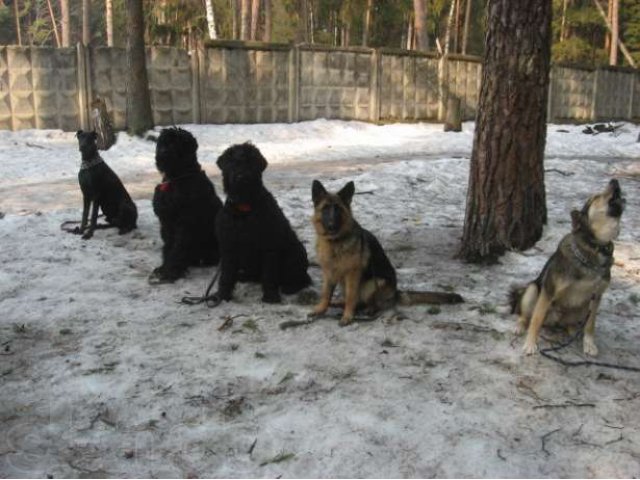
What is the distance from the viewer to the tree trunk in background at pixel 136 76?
15125 mm

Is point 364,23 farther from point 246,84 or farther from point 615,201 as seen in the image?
point 615,201

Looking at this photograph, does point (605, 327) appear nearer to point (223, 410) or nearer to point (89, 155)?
point (223, 410)

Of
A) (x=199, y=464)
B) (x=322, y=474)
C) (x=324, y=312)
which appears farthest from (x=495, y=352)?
(x=199, y=464)

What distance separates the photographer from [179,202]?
19.2ft

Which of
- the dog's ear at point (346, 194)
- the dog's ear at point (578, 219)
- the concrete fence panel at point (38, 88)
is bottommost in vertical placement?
the dog's ear at point (578, 219)

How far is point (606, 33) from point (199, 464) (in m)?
46.6

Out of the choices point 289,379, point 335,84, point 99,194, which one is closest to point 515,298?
point 289,379

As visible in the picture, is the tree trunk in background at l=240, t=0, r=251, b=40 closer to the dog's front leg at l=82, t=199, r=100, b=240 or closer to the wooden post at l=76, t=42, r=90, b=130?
the wooden post at l=76, t=42, r=90, b=130

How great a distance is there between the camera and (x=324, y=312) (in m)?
4.91

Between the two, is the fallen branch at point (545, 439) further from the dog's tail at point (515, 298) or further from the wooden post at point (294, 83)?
the wooden post at point (294, 83)

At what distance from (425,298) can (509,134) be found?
203 cm

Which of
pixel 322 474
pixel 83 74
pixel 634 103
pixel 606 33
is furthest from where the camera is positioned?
pixel 606 33

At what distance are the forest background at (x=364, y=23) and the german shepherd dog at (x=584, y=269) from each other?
21989 millimetres

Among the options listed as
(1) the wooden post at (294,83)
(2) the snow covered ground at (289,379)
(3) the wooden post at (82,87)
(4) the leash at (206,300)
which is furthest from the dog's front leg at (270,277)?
(1) the wooden post at (294,83)
